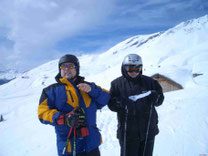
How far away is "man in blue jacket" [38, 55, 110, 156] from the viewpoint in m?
2.27

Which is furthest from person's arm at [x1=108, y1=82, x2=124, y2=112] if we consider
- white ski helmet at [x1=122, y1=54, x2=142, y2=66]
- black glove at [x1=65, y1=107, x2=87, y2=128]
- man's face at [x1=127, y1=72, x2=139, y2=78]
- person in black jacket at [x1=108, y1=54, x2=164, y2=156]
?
black glove at [x1=65, y1=107, x2=87, y2=128]

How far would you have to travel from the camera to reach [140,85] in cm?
315

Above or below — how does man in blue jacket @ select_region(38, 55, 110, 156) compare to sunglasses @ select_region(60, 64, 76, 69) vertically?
below

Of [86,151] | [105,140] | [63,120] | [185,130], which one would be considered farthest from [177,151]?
[63,120]

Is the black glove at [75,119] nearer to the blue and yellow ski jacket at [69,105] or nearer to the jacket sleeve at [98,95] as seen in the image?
the blue and yellow ski jacket at [69,105]

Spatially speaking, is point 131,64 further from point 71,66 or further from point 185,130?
point 185,130

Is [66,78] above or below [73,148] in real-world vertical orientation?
above

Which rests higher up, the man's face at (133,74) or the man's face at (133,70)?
the man's face at (133,70)

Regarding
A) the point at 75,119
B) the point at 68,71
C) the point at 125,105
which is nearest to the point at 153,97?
the point at 125,105

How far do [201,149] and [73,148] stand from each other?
4.49m

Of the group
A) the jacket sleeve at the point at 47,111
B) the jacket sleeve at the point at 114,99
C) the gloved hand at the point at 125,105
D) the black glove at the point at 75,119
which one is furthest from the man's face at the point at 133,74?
the jacket sleeve at the point at 47,111

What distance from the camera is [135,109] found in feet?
9.80

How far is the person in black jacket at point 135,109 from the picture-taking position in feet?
9.87

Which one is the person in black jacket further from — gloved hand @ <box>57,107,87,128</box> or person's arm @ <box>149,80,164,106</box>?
gloved hand @ <box>57,107,87,128</box>
